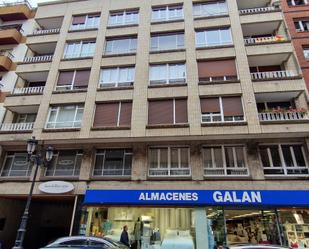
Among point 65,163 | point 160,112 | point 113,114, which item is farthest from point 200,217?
point 65,163

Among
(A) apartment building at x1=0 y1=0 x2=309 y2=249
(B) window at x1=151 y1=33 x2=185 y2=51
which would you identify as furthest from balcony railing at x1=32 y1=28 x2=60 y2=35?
(B) window at x1=151 y1=33 x2=185 y2=51

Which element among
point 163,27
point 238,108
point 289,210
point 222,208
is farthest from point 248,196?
point 163,27

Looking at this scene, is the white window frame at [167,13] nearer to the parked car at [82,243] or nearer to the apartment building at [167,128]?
the apartment building at [167,128]

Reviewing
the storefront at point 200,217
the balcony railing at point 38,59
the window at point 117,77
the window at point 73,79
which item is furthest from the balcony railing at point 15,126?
the storefront at point 200,217

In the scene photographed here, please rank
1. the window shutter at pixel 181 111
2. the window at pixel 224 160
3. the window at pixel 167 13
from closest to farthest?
1. the window at pixel 224 160
2. the window shutter at pixel 181 111
3. the window at pixel 167 13

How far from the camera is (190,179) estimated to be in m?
13.2

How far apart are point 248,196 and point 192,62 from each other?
8509 mm

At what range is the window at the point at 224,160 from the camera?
1330 cm

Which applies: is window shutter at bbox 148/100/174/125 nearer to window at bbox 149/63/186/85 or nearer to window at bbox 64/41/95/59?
window at bbox 149/63/186/85

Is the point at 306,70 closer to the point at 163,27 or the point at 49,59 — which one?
the point at 163,27

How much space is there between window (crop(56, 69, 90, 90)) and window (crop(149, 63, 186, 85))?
4.47 m

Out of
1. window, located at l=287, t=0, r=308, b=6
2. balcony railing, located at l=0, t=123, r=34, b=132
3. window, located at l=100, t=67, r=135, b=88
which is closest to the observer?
balcony railing, located at l=0, t=123, r=34, b=132

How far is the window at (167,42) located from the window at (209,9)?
2324mm

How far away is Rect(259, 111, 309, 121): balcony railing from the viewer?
13.7m
